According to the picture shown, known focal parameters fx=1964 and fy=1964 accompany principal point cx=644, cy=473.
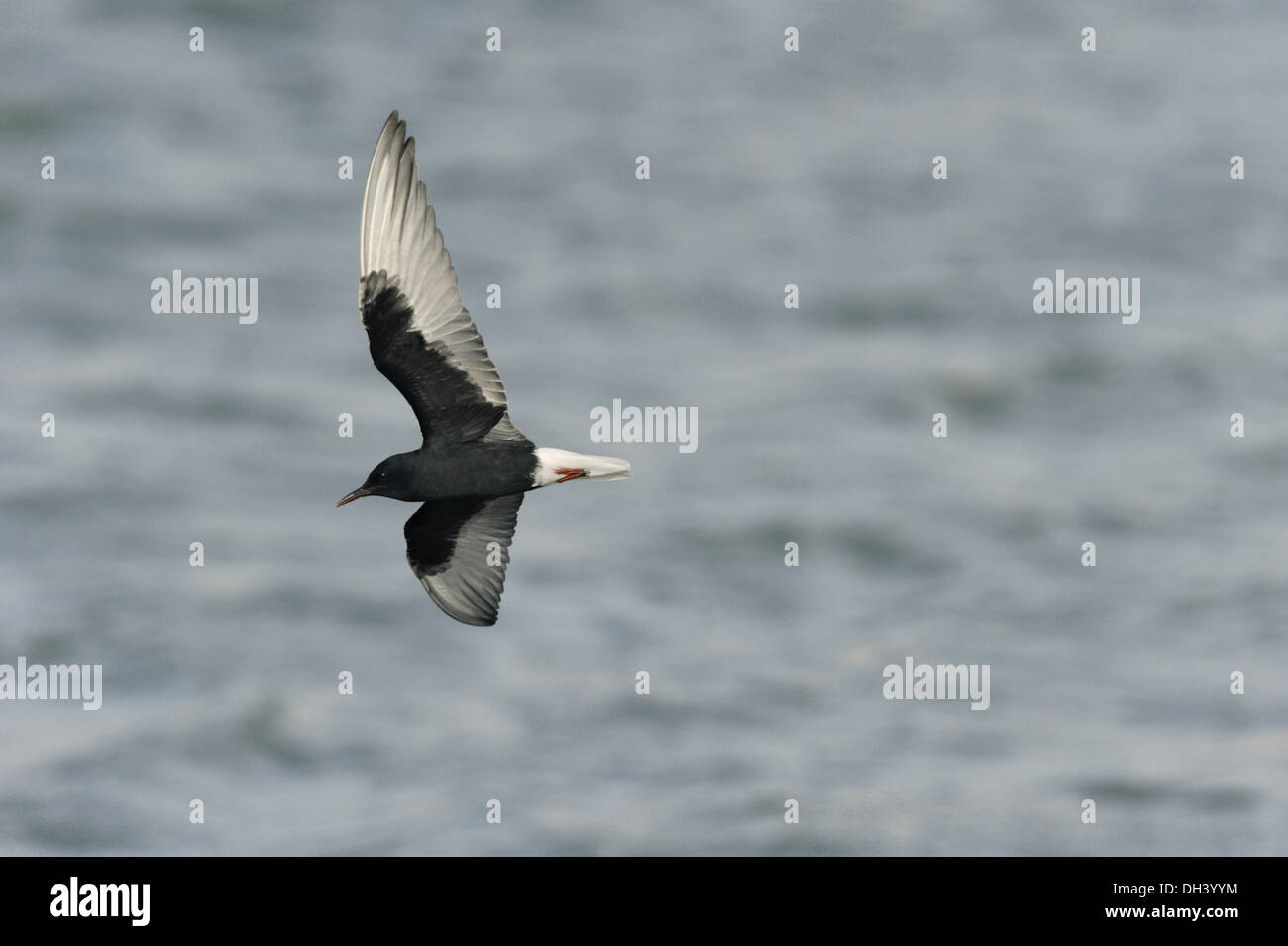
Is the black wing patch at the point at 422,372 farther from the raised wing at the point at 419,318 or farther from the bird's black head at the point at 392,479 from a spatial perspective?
the bird's black head at the point at 392,479

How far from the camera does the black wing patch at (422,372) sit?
14516mm

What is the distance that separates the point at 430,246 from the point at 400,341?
764 mm

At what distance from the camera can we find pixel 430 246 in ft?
48.8

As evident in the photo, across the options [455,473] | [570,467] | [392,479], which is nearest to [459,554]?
[455,473]

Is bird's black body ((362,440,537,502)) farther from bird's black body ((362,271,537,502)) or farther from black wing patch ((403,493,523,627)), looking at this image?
black wing patch ((403,493,523,627))

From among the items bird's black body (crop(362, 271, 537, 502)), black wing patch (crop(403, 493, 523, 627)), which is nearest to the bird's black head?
bird's black body (crop(362, 271, 537, 502))

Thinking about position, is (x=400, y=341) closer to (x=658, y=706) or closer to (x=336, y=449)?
(x=658, y=706)

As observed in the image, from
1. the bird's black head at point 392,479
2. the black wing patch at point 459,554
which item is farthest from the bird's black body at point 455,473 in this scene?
the black wing patch at point 459,554

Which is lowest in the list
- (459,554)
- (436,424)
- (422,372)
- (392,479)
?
(459,554)

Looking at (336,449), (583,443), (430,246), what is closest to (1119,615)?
(583,443)

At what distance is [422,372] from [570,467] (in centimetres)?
157

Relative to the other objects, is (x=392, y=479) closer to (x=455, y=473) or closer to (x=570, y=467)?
(x=455, y=473)

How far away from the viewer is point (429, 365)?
14.7m

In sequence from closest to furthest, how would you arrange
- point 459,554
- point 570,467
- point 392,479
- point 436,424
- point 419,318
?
point 570,467
point 392,479
point 436,424
point 419,318
point 459,554
